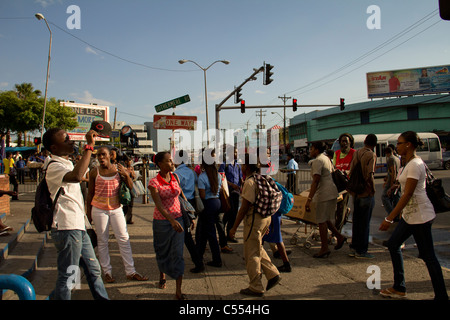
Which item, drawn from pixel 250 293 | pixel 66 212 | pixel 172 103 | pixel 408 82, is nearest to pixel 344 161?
pixel 250 293

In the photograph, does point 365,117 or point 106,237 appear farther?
point 365,117

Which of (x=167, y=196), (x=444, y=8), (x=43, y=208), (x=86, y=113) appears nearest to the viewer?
(x=444, y=8)

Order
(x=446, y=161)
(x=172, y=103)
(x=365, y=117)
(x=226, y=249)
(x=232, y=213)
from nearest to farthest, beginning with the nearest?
(x=226, y=249) → (x=232, y=213) → (x=172, y=103) → (x=446, y=161) → (x=365, y=117)

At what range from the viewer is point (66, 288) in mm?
2865

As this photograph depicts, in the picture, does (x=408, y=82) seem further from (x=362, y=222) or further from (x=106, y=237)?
(x=106, y=237)

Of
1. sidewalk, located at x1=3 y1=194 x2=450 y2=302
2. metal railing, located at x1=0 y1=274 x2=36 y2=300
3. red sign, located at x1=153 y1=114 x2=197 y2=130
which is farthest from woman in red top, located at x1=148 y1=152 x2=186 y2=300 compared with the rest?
red sign, located at x1=153 y1=114 x2=197 y2=130

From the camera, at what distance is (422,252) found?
3.43m

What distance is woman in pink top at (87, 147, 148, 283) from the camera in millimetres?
4328

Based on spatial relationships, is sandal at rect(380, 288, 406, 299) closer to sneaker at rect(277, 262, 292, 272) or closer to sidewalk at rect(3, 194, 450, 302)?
sidewalk at rect(3, 194, 450, 302)

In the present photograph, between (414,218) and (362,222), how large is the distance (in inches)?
64.8

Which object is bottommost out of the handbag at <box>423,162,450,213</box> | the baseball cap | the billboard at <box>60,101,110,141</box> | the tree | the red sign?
the handbag at <box>423,162,450,213</box>

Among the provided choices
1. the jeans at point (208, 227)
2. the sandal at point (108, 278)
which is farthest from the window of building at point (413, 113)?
the sandal at point (108, 278)

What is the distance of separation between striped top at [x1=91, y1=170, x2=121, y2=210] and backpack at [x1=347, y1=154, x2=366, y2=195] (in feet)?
11.7
